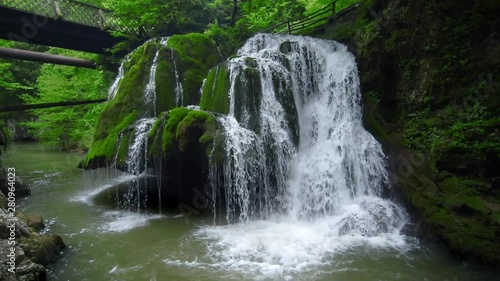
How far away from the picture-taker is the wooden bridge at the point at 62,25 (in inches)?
483

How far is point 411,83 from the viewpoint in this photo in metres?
10.2

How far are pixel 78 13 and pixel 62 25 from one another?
971mm

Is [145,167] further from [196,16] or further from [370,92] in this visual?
[196,16]

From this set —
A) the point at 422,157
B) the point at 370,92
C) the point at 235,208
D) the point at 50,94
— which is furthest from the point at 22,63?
the point at 422,157

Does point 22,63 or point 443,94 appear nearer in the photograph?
point 443,94

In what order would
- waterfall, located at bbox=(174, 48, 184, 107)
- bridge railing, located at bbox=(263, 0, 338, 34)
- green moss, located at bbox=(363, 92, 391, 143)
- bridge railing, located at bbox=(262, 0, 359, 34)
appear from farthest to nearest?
1. bridge railing, located at bbox=(263, 0, 338, 34)
2. bridge railing, located at bbox=(262, 0, 359, 34)
3. waterfall, located at bbox=(174, 48, 184, 107)
4. green moss, located at bbox=(363, 92, 391, 143)

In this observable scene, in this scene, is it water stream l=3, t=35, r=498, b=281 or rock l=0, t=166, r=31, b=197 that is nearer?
Result: water stream l=3, t=35, r=498, b=281

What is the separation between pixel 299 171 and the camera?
10.1 m

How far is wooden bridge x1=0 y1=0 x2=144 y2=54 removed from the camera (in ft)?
40.2

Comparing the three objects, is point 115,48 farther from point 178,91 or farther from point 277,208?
point 277,208

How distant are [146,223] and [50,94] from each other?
576 inches

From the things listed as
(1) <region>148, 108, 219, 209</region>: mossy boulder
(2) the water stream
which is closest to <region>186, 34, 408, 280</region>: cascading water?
(2) the water stream

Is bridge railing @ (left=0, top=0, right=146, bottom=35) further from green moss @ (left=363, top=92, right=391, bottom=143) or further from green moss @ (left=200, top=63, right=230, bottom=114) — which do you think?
green moss @ (left=363, top=92, right=391, bottom=143)

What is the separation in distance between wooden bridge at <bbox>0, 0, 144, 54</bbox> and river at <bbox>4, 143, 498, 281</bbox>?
7.19m
